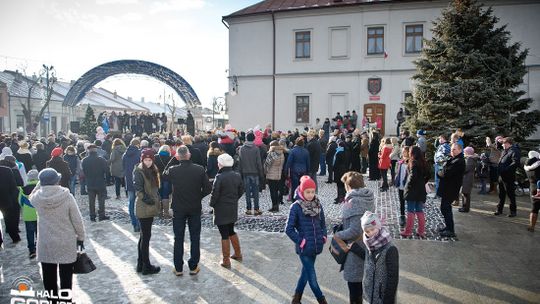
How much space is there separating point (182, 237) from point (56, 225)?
6.30ft

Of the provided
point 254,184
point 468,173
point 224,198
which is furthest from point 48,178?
point 468,173

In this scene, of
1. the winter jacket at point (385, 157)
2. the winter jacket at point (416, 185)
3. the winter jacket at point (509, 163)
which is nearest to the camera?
the winter jacket at point (416, 185)

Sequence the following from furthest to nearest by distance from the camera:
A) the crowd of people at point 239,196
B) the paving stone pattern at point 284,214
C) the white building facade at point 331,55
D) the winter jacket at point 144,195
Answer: the white building facade at point 331,55, the paving stone pattern at point 284,214, the winter jacket at point 144,195, the crowd of people at point 239,196

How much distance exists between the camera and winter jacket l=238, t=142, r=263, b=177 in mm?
9703

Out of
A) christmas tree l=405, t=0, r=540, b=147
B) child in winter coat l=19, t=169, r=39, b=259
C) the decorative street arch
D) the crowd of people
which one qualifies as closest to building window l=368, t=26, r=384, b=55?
christmas tree l=405, t=0, r=540, b=147

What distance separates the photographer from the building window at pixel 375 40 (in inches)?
997

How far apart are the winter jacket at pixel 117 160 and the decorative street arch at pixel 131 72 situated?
1351 cm

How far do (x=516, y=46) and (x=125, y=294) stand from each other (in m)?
14.9

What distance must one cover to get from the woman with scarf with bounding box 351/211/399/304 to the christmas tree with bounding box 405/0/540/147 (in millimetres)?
11189

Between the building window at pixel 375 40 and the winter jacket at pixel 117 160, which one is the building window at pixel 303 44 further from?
the winter jacket at pixel 117 160

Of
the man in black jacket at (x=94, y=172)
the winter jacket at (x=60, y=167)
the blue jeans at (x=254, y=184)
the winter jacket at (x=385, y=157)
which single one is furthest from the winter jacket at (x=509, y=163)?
the winter jacket at (x=60, y=167)

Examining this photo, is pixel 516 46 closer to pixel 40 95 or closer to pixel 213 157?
pixel 213 157

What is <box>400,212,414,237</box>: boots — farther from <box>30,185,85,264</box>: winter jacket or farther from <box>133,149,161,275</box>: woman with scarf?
<box>30,185,85,264</box>: winter jacket

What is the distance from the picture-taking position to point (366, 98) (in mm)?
25656
